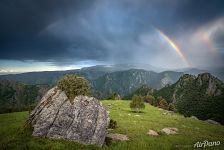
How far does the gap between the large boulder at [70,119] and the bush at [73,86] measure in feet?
2.45

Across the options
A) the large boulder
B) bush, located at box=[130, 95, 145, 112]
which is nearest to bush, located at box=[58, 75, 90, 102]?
the large boulder

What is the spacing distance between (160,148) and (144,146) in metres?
1.87

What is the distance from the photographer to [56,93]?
103 feet

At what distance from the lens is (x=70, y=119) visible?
27828mm

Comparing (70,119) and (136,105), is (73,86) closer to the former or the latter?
(70,119)

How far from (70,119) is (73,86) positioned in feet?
17.6

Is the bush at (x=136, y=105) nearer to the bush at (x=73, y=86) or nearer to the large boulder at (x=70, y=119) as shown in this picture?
the bush at (x=73, y=86)

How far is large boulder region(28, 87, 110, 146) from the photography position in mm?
26289

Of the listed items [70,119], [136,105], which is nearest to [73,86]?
[70,119]

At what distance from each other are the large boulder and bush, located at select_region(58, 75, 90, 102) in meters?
0.75

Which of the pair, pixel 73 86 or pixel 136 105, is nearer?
pixel 73 86

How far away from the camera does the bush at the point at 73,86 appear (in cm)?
3130

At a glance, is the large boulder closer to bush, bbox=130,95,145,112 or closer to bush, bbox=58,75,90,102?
bush, bbox=58,75,90,102

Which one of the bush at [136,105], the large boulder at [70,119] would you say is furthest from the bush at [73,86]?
the bush at [136,105]
